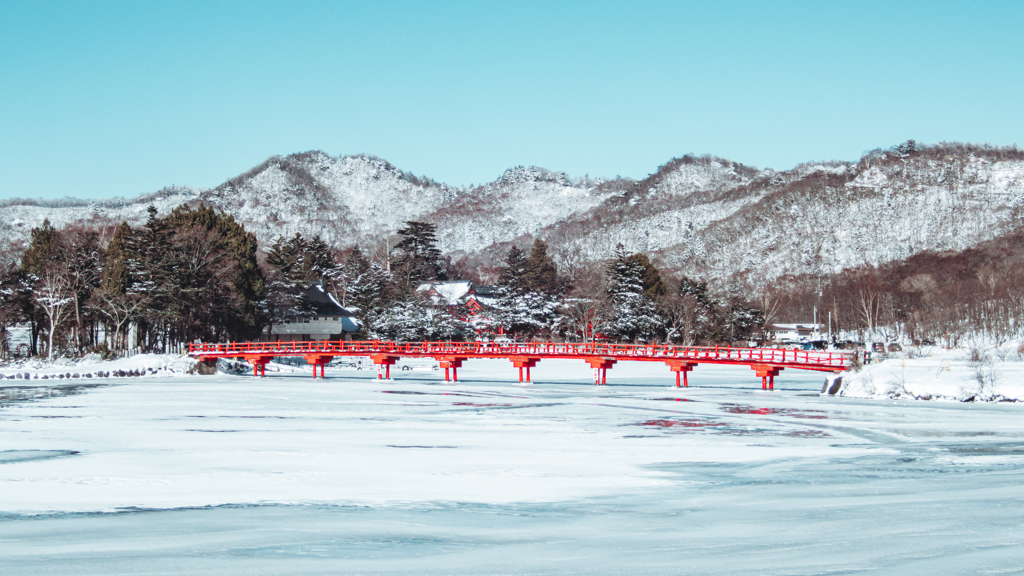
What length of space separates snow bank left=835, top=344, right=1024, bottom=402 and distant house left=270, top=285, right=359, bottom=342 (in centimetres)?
5310

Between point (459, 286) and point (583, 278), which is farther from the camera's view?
point (459, 286)

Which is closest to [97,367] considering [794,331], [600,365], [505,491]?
[600,365]

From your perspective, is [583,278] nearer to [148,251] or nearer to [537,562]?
[148,251]

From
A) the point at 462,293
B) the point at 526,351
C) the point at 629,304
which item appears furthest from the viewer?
→ the point at 462,293

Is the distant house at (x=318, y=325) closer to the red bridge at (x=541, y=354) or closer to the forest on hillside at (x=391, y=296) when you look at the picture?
the forest on hillside at (x=391, y=296)

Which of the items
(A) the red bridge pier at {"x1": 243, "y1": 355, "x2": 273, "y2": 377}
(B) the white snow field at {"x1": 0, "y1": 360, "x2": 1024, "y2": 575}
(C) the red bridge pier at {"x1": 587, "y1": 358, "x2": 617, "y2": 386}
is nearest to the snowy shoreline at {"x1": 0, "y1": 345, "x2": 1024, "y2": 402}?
(B) the white snow field at {"x1": 0, "y1": 360, "x2": 1024, "y2": 575}

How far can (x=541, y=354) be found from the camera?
5166cm

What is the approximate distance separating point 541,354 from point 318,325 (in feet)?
125

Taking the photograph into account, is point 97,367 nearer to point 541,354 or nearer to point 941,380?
point 541,354

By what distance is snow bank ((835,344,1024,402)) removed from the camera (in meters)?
35.6

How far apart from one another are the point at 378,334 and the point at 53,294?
1219 inches

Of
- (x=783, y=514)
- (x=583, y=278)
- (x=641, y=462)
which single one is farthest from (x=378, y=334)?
(x=783, y=514)

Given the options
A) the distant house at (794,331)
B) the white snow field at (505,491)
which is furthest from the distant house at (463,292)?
the white snow field at (505,491)

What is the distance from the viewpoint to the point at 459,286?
10975 cm
